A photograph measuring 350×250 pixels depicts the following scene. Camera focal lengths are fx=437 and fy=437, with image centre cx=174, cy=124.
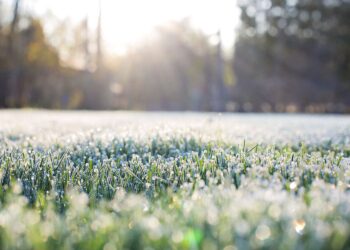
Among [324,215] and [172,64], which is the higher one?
[172,64]

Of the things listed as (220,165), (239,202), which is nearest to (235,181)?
(220,165)

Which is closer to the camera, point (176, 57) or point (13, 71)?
point (13, 71)

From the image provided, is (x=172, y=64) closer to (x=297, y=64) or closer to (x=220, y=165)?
(x=297, y=64)

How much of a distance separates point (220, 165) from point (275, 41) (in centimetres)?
4585

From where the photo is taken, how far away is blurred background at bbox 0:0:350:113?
32031 mm

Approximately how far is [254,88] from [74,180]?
1648 inches

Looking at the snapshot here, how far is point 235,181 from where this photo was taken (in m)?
3.27

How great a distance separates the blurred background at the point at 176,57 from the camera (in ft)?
105

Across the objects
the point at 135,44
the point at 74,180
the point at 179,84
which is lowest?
the point at 74,180

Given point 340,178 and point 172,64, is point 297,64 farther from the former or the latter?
point 340,178

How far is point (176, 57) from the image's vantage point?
1463 inches

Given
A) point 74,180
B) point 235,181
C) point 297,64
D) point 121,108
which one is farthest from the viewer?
point 297,64

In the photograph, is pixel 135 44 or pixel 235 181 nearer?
pixel 235 181

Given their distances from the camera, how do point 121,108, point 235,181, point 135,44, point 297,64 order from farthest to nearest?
point 297,64 < point 135,44 < point 121,108 < point 235,181
